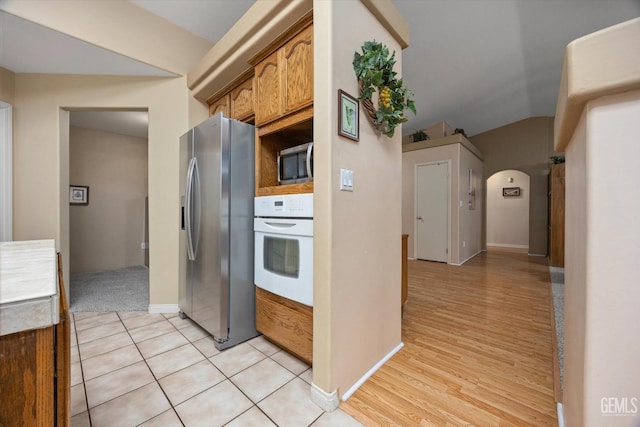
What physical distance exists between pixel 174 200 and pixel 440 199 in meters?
4.68

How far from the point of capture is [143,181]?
4.93m

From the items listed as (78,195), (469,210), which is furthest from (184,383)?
(469,210)

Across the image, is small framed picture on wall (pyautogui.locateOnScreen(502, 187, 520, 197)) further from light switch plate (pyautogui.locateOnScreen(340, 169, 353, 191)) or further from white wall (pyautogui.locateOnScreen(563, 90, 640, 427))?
white wall (pyautogui.locateOnScreen(563, 90, 640, 427))

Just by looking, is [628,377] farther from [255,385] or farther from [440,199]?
[440,199]

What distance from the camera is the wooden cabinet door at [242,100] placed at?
2.23 m

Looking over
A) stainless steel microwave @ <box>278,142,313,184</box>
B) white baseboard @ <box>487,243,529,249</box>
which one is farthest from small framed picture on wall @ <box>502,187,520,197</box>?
stainless steel microwave @ <box>278,142,313,184</box>

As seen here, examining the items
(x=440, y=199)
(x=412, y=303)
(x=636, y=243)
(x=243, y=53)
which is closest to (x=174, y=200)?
(x=243, y=53)

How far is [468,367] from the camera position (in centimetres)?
171

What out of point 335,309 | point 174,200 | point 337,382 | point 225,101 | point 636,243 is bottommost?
point 337,382

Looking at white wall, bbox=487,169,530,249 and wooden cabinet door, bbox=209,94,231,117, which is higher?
wooden cabinet door, bbox=209,94,231,117

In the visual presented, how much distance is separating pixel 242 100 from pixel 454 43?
2904 mm

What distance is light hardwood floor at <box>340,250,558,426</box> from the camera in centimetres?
133

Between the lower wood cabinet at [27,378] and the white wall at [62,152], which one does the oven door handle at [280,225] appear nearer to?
the lower wood cabinet at [27,378]

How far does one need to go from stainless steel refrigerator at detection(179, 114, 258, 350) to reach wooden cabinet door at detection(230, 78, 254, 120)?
29 centimetres
